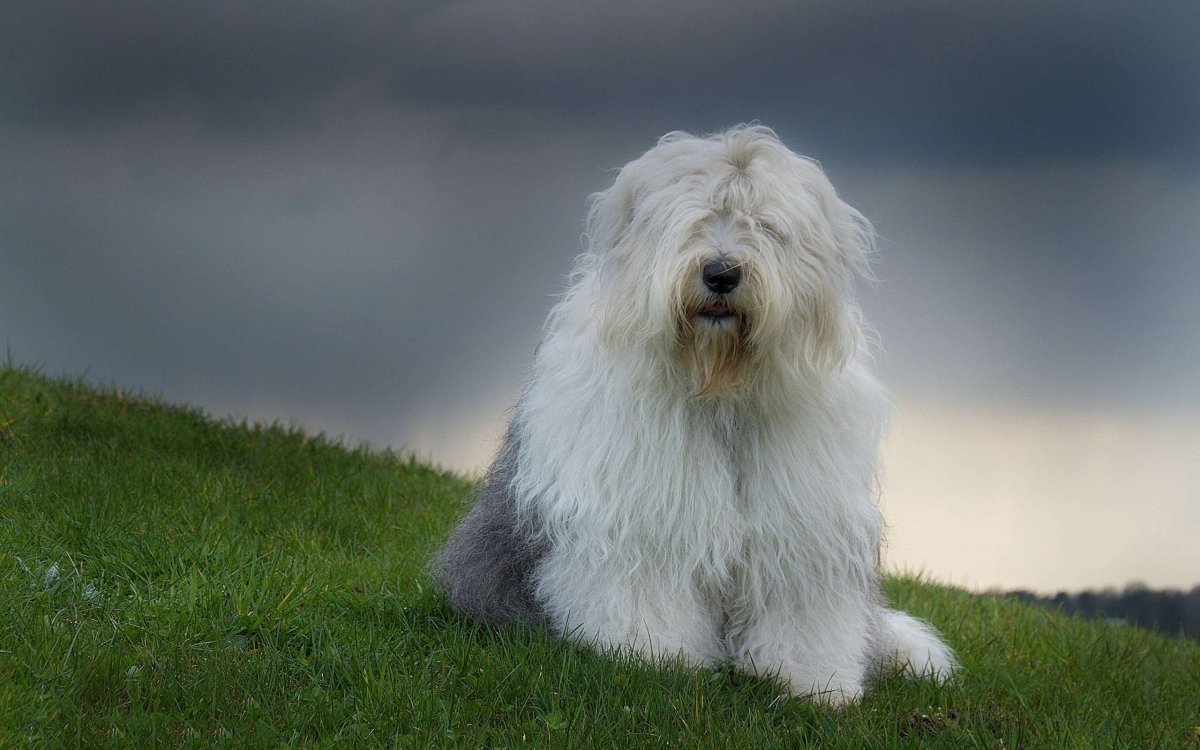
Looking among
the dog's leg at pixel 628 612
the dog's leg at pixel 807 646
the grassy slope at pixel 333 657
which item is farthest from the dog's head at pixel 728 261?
the grassy slope at pixel 333 657

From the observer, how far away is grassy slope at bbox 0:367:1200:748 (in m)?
4.45

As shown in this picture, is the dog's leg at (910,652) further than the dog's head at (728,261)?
Yes

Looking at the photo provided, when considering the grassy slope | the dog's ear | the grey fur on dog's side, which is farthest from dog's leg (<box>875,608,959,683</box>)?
the grey fur on dog's side

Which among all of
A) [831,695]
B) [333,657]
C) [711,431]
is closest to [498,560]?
[333,657]

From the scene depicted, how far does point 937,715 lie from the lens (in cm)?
513

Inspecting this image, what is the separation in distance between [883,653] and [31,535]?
14.4 feet

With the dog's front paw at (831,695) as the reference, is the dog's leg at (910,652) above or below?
above

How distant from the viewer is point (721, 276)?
14.8 feet

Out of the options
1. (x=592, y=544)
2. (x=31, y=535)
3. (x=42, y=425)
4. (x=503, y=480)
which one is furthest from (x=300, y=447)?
(x=592, y=544)

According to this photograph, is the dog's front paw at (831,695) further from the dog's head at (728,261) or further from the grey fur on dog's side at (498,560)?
the dog's head at (728,261)

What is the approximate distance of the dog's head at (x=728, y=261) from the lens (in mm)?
4535

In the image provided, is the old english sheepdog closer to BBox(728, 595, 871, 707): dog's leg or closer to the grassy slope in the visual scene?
BBox(728, 595, 871, 707): dog's leg

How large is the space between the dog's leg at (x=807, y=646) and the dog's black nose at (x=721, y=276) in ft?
4.89

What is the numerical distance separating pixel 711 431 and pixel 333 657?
71.6 inches
